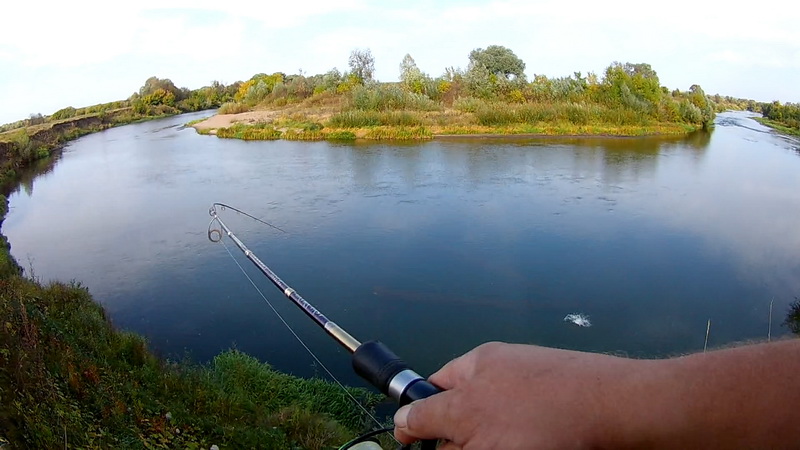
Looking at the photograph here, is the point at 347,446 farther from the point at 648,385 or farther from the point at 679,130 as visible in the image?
the point at 679,130

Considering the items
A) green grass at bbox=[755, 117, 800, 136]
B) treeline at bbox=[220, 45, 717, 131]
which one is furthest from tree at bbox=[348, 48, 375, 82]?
green grass at bbox=[755, 117, 800, 136]

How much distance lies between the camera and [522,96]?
1912 centimetres

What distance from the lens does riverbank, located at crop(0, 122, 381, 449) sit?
83.7 inches

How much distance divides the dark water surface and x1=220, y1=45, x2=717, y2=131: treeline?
5.54 meters

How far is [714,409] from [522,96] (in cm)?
1955

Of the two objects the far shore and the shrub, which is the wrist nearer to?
the far shore

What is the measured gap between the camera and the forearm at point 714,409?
583mm

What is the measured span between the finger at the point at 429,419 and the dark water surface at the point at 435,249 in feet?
11.7

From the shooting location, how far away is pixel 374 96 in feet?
60.5

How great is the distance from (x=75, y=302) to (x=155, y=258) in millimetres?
1924

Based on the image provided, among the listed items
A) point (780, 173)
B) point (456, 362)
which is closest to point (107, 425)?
point (456, 362)

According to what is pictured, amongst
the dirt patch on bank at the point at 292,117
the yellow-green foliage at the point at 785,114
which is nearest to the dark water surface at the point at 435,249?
the dirt patch on bank at the point at 292,117

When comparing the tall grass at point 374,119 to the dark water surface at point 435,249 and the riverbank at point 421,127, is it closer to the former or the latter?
the riverbank at point 421,127

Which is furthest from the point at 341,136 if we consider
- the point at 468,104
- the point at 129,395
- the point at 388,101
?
the point at 129,395
